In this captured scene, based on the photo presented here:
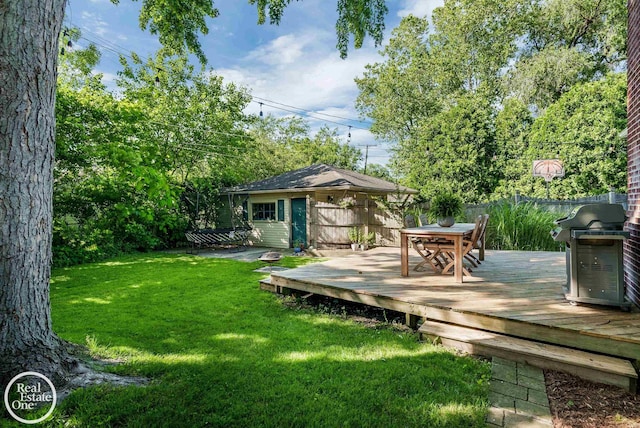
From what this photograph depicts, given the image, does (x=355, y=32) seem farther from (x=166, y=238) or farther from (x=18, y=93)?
(x=166, y=238)

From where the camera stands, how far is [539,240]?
789cm

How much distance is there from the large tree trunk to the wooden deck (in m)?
3.01

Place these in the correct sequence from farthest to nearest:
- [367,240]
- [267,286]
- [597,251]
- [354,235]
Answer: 1. [354,235]
2. [367,240]
3. [267,286]
4. [597,251]

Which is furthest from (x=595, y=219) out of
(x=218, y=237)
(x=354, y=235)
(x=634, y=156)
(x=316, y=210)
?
(x=218, y=237)

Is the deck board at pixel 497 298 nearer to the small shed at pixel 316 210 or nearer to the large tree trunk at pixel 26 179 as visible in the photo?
the large tree trunk at pixel 26 179

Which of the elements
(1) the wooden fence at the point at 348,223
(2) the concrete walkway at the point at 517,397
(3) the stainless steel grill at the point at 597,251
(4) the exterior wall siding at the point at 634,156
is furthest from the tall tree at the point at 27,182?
(1) the wooden fence at the point at 348,223

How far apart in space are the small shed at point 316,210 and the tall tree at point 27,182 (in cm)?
827

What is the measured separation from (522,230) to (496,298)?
5.60 m

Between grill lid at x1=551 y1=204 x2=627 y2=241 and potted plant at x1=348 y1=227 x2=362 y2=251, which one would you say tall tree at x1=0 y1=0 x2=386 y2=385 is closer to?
grill lid at x1=551 y1=204 x2=627 y2=241

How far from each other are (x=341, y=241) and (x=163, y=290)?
6074 mm

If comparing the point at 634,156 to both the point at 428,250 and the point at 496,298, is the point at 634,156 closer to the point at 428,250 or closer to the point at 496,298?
the point at 496,298

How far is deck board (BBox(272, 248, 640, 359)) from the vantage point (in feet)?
8.29

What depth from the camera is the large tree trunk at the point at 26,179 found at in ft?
6.46

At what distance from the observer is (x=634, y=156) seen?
3234 millimetres
